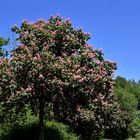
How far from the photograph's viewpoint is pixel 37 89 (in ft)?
72.9

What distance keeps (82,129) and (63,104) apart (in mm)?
16543

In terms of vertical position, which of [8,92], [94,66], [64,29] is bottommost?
[8,92]

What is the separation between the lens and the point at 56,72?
22.0 meters

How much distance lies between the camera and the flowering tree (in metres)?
22.0

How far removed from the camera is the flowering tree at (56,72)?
21984mm

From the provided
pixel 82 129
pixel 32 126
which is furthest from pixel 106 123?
pixel 32 126

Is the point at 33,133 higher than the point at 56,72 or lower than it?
lower

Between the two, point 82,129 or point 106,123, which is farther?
point 106,123

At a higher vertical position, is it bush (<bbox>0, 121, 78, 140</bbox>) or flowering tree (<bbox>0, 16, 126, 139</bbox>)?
flowering tree (<bbox>0, 16, 126, 139</bbox>)

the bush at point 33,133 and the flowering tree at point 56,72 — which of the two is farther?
the bush at point 33,133

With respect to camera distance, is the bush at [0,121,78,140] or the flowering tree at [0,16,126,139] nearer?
the flowering tree at [0,16,126,139]

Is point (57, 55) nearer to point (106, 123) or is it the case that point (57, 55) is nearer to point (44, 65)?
point (44, 65)

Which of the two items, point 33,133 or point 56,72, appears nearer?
point 56,72

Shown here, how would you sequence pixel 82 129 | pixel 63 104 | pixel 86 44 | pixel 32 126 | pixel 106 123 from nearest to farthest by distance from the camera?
pixel 63 104 < pixel 86 44 < pixel 32 126 < pixel 82 129 < pixel 106 123
